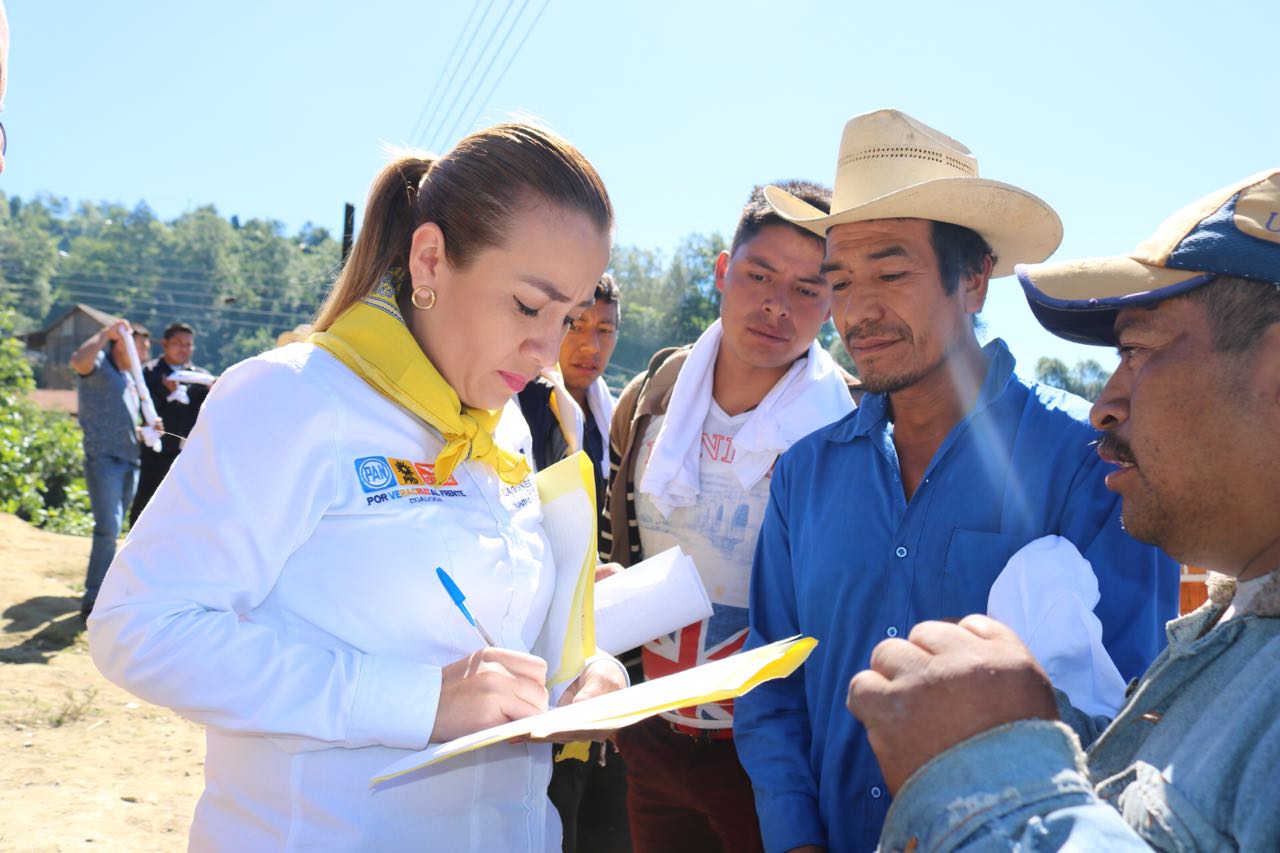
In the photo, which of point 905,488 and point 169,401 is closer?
point 905,488

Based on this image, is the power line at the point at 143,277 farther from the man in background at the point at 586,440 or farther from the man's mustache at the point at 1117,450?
the man's mustache at the point at 1117,450

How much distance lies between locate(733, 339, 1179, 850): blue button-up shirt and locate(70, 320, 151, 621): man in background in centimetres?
654

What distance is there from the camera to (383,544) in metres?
1.70

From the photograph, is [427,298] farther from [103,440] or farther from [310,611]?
[103,440]

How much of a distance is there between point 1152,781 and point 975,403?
127 cm

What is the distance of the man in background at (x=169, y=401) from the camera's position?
830cm

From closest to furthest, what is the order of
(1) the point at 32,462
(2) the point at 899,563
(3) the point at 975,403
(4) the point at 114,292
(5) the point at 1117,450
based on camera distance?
(5) the point at 1117,450 → (2) the point at 899,563 → (3) the point at 975,403 → (1) the point at 32,462 → (4) the point at 114,292

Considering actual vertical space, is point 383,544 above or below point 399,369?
below

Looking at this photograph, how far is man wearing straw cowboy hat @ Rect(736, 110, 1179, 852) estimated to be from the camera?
207 centimetres

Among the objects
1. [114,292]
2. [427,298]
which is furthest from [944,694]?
[114,292]

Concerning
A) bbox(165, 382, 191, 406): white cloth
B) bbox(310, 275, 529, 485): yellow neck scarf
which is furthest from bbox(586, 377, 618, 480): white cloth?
bbox(165, 382, 191, 406): white cloth

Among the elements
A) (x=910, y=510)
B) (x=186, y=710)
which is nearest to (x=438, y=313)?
(x=186, y=710)

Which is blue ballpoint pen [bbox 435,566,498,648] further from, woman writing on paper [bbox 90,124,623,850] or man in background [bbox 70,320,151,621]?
man in background [bbox 70,320,151,621]

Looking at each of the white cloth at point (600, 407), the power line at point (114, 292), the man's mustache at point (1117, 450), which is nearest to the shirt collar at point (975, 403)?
the man's mustache at point (1117, 450)
